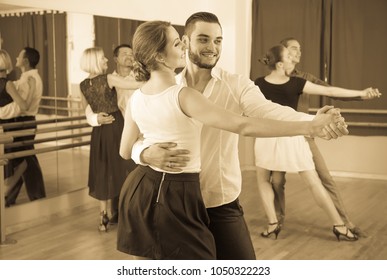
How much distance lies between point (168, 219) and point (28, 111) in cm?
318

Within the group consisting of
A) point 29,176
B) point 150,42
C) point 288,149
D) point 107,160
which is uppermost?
point 150,42

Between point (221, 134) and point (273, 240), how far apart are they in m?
2.30

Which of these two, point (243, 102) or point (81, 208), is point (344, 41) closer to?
point (81, 208)

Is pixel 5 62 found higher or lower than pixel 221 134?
higher

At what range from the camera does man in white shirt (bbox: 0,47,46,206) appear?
Answer: 4820mm

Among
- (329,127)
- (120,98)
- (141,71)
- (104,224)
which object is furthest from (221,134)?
(120,98)

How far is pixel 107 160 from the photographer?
16.1ft

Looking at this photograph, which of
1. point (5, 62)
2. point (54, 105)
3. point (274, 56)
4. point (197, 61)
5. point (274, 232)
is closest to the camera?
point (197, 61)

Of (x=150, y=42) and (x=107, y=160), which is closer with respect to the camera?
(x=150, y=42)

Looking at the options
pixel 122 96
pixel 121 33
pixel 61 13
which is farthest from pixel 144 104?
pixel 121 33

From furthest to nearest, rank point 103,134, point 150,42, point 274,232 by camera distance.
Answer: point 103,134 → point 274,232 → point 150,42

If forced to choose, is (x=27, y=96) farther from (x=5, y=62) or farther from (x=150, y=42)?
(x=150, y=42)

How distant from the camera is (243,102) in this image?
2.34 metres

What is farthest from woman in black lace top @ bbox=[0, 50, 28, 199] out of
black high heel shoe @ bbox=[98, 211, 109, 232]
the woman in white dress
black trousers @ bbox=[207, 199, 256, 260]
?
black trousers @ bbox=[207, 199, 256, 260]
